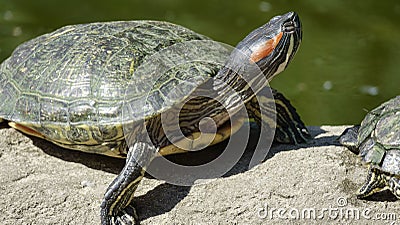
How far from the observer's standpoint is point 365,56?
26.6ft

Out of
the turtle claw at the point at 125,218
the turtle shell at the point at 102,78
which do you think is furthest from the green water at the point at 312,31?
the turtle claw at the point at 125,218

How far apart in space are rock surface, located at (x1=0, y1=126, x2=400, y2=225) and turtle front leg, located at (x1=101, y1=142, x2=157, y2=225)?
0.08m

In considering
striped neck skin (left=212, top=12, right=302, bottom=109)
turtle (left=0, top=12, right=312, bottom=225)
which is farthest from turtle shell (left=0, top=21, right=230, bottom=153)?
striped neck skin (left=212, top=12, right=302, bottom=109)

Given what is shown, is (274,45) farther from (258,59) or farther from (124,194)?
(124,194)

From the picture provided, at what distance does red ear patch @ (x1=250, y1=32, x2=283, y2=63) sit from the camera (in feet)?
12.8

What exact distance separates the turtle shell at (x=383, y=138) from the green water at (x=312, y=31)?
2.68 m

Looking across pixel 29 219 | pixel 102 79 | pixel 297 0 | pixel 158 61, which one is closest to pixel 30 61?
pixel 102 79

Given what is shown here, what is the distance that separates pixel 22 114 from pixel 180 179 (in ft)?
3.72

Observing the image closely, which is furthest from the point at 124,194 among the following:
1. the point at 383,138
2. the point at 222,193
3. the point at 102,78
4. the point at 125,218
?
the point at 383,138

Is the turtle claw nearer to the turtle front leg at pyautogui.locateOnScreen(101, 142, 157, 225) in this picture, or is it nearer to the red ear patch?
the turtle front leg at pyautogui.locateOnScreen(101, 142, 157, 225)

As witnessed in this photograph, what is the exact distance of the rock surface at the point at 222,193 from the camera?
11.6ft
